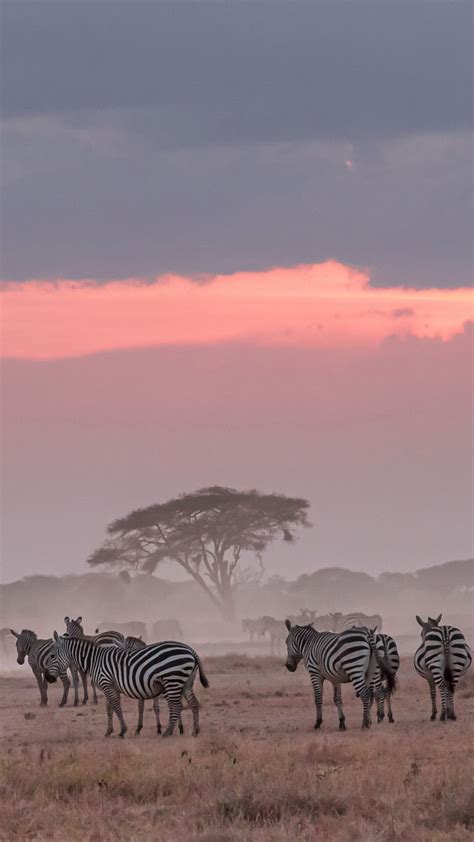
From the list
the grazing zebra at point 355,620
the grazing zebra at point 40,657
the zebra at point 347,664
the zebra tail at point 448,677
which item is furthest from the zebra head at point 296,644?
the grazing zebra at point 355,620

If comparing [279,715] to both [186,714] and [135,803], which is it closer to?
[186,714]

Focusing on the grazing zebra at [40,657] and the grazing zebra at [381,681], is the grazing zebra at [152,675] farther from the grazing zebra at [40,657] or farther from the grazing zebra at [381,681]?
the grazing zebra at [40,657]

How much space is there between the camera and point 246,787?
563 inches

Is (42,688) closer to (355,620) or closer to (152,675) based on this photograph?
(152,675)

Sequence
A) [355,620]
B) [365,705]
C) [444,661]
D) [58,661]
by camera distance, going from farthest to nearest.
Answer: [355,620], [58,661], [444,661], [365,705]

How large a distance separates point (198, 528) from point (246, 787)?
219 ft

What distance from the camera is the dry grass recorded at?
504 inches

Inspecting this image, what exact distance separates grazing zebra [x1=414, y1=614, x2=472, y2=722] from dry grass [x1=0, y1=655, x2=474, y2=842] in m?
1.14

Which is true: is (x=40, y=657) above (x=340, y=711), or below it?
above

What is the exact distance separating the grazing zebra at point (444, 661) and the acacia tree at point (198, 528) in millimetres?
56784

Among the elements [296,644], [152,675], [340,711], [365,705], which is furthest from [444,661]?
[152,675]

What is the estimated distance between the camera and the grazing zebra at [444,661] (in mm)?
23391

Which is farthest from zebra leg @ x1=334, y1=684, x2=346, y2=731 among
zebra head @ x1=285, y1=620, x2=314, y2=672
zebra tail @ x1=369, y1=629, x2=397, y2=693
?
zebra head @ x1=285, y1=620, x2=314, y2=672

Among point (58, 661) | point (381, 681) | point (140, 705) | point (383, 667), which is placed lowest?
point (140, 705)
